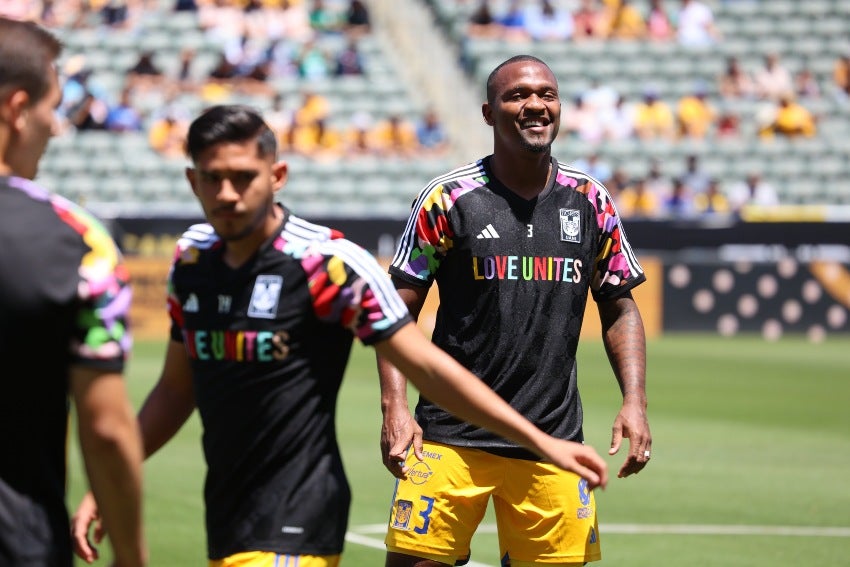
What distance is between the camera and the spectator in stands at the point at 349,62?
3111 cm

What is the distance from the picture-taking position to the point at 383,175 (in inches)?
1156

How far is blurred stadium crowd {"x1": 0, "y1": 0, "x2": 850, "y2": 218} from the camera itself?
28.6 m

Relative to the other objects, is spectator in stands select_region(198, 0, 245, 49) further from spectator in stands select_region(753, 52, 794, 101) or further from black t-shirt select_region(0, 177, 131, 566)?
black t-shirt select_region(0, 177, 131, 566)

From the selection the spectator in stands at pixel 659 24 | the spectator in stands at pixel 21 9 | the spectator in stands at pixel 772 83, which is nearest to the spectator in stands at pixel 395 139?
the spectator in stands at pixel 659 24

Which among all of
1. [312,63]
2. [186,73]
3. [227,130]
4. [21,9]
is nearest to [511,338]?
[227,130]

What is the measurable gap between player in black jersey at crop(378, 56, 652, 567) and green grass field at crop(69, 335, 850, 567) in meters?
2.67

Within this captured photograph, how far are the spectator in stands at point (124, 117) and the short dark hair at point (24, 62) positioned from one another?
25.7 m

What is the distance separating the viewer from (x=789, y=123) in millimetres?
A: 31984

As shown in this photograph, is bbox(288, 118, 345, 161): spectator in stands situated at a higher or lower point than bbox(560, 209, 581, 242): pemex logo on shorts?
higher

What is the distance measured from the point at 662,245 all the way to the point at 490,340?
21411 millimetres

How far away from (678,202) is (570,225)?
23.3 m

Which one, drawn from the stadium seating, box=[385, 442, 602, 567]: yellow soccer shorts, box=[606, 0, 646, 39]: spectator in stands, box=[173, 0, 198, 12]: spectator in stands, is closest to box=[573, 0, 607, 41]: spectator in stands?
box=[606, 0, 646, 39]: spectator in stands

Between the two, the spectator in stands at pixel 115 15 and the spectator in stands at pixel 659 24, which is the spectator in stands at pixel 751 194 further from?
the spectator in stands at pixel 115 15

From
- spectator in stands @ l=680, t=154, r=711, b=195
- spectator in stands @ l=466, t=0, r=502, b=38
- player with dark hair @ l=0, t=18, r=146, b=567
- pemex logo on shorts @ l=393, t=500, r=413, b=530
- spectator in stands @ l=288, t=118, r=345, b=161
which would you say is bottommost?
pemex logo on shorts @ l=393, t=500, r=413, b=530
